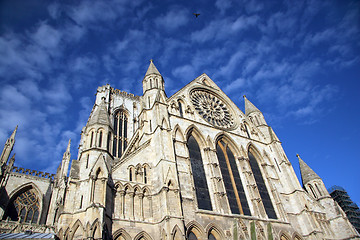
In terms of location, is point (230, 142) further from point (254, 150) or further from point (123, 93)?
point (123, 93)

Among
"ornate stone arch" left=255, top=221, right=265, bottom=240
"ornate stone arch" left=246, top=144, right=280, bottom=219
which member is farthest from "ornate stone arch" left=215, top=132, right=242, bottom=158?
"ornate stone arch" left=255, top=221, right=265, bottom=240

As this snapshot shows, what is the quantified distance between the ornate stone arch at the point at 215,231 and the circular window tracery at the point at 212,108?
839 centimetres

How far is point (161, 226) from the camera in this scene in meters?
11.4

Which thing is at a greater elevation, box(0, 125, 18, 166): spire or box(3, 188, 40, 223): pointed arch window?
box(0, 125, 18, 166): spire

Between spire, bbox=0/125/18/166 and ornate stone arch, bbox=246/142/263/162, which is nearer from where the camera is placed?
ornate stone arch, bbox=246/142/263/162

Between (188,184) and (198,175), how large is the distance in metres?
1.44

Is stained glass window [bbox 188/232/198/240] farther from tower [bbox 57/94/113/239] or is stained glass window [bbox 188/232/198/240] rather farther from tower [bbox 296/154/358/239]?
tower [bbox 296/154/358/239]

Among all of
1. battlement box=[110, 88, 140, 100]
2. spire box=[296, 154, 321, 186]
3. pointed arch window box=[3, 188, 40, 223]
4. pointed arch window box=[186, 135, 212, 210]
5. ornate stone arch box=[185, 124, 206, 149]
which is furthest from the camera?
battlement box=[110, 88, 140, 100]

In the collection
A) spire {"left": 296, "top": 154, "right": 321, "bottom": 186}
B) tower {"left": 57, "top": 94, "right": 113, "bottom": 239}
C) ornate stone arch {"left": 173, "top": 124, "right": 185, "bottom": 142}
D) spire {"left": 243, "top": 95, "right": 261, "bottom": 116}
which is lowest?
tower {"left": 57, "top": 94, "right": 113, "bottom": 239}

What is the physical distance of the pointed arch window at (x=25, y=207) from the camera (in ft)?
78.6

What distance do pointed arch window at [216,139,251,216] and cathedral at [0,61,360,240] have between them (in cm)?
8

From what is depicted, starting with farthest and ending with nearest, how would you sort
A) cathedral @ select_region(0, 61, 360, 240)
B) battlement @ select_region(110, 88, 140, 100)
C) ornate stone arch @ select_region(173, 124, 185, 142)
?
battlement @ select_region(110, 88, 140, 100) < ornate stone arch @ select_region(173, 124, 185, 142) < cathedral @ select_region(0, 61, 360, 240)

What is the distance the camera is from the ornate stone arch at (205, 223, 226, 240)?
1276 centimetres

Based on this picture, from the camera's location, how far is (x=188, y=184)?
1395 centimetres
